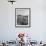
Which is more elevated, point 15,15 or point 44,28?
point 15,15

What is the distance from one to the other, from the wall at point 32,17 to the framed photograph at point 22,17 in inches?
4.6

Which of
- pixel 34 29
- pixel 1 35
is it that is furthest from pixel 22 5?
pixel 1 35

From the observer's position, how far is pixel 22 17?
17.1 ft

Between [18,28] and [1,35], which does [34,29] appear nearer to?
[18,28]

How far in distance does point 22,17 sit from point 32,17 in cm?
39

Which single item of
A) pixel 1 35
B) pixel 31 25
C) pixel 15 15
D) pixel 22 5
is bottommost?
pixel 1 35

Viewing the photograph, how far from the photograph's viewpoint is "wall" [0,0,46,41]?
5164mm

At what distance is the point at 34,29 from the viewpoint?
5176 millimetres

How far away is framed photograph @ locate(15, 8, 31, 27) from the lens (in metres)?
5.16

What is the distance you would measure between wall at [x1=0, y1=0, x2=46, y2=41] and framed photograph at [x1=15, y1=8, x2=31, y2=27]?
0.39ft

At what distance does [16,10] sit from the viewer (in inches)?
204

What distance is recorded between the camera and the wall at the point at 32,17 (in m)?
5.16

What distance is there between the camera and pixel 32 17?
517 cm

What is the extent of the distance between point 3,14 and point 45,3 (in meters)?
1.70
